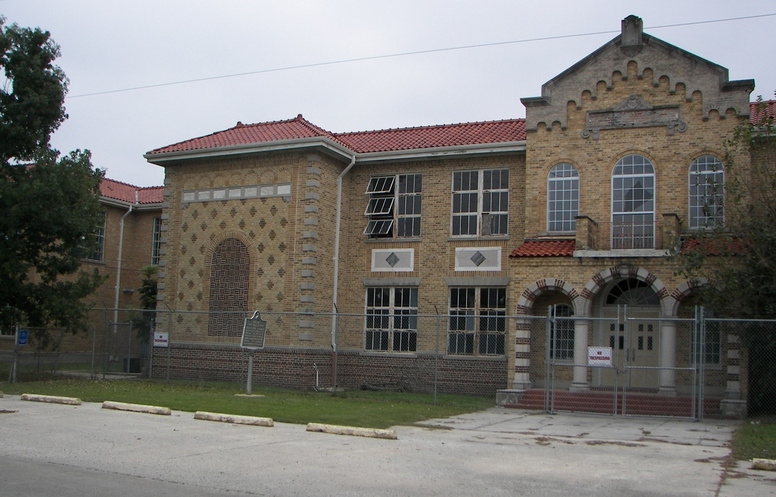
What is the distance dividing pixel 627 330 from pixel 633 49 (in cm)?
772

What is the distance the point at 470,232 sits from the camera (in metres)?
25.1

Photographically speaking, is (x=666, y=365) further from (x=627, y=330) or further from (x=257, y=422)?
(x=257, y=422)

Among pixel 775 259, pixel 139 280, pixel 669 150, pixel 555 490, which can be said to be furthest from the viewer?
pixel 139 280

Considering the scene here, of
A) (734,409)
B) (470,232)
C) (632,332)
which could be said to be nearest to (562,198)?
(470,232)

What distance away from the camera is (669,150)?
2227 centimetres

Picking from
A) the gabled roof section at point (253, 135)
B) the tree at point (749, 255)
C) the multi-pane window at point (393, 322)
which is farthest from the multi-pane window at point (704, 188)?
the gabled roof section at point (253, 135)

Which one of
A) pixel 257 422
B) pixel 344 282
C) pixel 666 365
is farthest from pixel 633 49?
pixel 257 422

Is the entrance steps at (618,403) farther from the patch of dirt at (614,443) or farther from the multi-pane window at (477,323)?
the patch of dirt at (614,443)

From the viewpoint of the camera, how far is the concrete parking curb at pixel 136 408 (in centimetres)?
1641

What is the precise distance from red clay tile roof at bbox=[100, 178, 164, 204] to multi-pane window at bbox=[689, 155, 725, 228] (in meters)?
23.1

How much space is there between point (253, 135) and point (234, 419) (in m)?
13.8

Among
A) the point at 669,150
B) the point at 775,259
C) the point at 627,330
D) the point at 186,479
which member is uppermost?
the point at 669,150

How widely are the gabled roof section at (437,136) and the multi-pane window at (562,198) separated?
176 cm

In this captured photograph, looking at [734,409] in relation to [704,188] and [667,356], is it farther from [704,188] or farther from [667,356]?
[704,188]
